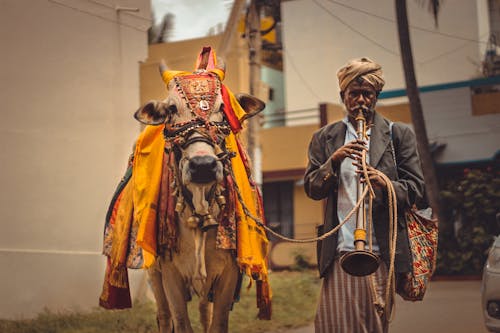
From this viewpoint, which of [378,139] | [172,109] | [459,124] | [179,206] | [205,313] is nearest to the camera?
[378,139]

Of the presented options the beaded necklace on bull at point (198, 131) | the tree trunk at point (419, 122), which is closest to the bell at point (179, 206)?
the beaded necklace on bull at point (198, 131)

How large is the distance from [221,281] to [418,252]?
159 centimetres

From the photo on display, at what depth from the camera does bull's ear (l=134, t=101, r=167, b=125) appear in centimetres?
616

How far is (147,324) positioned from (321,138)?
5.05 meters

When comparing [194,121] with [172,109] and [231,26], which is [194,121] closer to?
[172,109]

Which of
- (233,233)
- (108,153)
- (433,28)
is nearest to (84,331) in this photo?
(108,153)

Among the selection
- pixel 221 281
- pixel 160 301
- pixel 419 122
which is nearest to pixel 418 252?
pixel 221 281

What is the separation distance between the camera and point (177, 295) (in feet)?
20.6

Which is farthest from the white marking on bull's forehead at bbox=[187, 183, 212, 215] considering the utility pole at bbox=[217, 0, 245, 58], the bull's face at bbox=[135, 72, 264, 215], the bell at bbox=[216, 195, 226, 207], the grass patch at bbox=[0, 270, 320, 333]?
the utility pole at bbox=[217, 0, 245, 58]

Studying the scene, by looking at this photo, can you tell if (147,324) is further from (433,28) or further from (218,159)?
(433,28)

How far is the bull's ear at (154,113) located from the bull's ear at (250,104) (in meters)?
0.68

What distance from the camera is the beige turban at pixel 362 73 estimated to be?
205 inches

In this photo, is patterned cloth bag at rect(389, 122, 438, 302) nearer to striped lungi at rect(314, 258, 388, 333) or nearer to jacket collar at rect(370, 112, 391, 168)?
jacket collar at rect(370, 112, 391, 168)

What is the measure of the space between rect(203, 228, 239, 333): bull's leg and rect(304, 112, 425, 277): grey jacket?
1.01m
